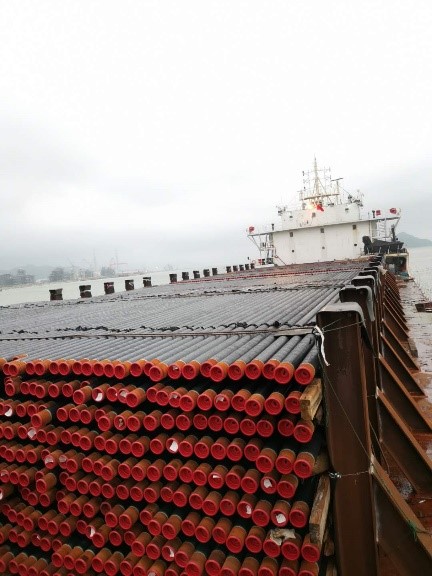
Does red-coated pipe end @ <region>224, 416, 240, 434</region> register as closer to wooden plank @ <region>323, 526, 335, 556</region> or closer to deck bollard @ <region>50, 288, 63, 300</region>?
wooden plank @ <region>323, 526, 335, 556</region>

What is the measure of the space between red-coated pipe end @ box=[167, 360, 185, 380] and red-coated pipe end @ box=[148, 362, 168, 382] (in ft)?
0.28

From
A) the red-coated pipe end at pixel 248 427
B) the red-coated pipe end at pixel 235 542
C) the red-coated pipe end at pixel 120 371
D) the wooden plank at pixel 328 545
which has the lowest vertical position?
the wooden plank at pixel 328 545

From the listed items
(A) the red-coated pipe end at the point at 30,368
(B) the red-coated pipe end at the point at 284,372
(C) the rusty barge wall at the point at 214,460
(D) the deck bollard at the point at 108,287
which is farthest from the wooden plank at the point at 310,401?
(D) the deck bollard at the point at 108,287

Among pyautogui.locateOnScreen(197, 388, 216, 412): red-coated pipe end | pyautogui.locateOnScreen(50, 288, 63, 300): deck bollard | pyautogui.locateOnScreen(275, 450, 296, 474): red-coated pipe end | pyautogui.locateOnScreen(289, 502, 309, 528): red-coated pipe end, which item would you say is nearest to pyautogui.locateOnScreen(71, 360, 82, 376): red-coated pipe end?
pyautogui.locateOnScreen(197, 388, 216, 412): red-coated pipe end

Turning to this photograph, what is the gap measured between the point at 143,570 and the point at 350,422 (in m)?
2.68

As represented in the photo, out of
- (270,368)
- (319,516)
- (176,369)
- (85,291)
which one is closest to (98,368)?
(176,369)

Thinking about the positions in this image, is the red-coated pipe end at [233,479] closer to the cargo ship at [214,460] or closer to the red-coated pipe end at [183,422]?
the cargo ship at [214,460]

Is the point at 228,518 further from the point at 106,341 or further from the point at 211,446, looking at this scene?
the point at 106,341

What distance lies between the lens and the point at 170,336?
6.55 metres

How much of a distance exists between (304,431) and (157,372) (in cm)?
169

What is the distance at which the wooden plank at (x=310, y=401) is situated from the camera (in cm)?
329

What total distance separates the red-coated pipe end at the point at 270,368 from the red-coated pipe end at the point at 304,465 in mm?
734

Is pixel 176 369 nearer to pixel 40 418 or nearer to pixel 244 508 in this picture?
pixel 244 508

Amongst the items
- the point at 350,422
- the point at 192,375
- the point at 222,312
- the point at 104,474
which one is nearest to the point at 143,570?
the point at 104,474
